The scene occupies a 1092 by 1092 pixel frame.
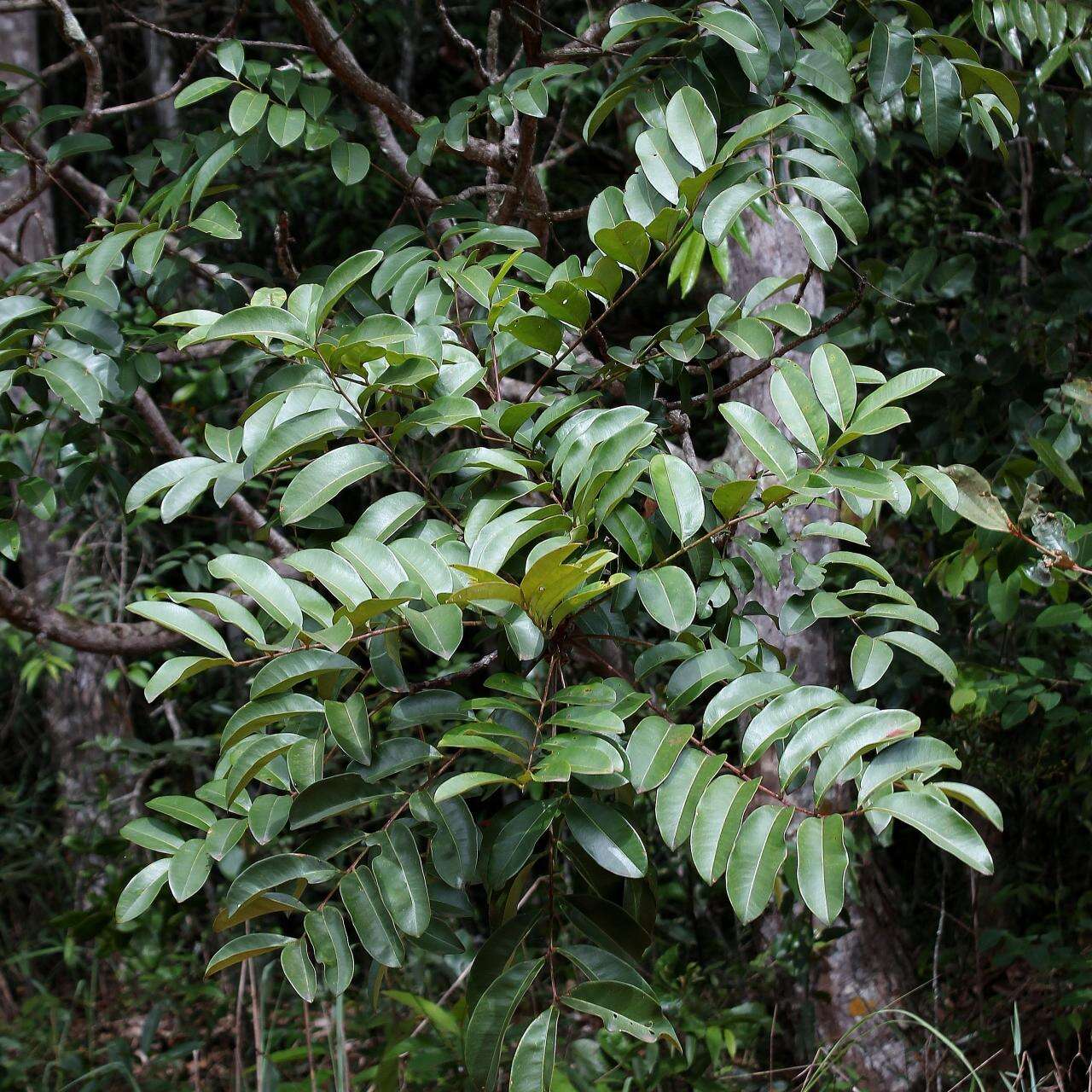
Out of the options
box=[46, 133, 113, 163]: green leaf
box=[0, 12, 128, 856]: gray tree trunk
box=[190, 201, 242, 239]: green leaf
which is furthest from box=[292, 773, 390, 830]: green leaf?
box=[0, 12, 128, 856]: gray tree trunk

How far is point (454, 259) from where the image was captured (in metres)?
1.25

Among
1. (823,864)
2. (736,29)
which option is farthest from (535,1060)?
(736,29)

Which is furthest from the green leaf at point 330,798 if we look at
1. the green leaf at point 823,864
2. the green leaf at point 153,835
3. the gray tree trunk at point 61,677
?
the gray tree trunk at point 61,677

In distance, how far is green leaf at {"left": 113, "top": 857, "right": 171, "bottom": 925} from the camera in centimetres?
94

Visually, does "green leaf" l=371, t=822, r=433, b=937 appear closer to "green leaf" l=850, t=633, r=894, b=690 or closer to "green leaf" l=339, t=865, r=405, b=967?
"green leaf" l=339, t=865, r=405, b=967

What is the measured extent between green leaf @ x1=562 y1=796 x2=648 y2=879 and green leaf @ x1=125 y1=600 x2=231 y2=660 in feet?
1.02

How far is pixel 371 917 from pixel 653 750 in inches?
10.2

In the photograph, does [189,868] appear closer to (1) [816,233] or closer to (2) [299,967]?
(2) [299,967]

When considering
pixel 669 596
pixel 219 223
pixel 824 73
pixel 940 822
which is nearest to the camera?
pixel 940 822

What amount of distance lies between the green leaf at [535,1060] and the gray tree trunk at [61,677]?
2.62 metres

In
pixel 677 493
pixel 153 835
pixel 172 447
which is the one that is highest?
pixel 677 493

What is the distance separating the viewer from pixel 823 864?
0.77m

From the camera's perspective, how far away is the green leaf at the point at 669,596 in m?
0.92

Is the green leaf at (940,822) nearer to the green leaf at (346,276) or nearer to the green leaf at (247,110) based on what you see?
the green leaf at (346,276)
